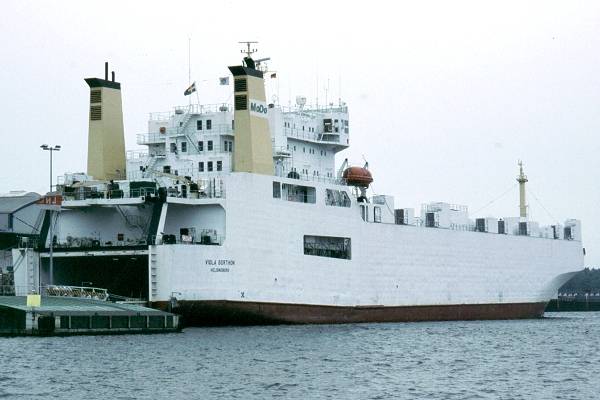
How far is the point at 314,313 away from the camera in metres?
58.8

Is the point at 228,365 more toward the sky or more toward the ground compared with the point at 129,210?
more toward the ground

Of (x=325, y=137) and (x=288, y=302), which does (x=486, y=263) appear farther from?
(x=288, y=302)

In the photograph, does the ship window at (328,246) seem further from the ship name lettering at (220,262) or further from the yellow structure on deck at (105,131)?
the yellow structure on deck at (105,131)

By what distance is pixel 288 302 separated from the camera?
56969 millimetres

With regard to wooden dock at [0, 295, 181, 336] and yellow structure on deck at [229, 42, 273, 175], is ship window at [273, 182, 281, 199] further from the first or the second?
wooden dock at [0, 295, 181, 336]

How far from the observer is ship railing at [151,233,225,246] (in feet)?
174

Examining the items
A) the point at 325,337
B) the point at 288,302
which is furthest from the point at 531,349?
the point at 288,302

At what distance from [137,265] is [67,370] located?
20.0m

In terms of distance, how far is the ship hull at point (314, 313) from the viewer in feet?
175

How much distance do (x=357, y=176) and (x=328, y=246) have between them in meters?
4.76

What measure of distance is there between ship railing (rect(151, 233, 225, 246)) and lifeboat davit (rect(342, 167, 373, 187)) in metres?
11.4

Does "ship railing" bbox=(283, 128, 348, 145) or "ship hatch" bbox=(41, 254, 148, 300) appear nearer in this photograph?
"ship hatch" bbox=(41, 254, 148, 300)

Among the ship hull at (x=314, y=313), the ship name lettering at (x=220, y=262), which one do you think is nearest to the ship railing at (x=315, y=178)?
the ship hull at (x=314, y=313)

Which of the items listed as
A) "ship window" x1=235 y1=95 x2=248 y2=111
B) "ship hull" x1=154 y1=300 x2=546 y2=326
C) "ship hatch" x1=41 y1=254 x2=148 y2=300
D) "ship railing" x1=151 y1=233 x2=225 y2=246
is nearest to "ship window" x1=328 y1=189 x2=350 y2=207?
"ship hull" x1=154 y1=300 x2=546 y2=326
